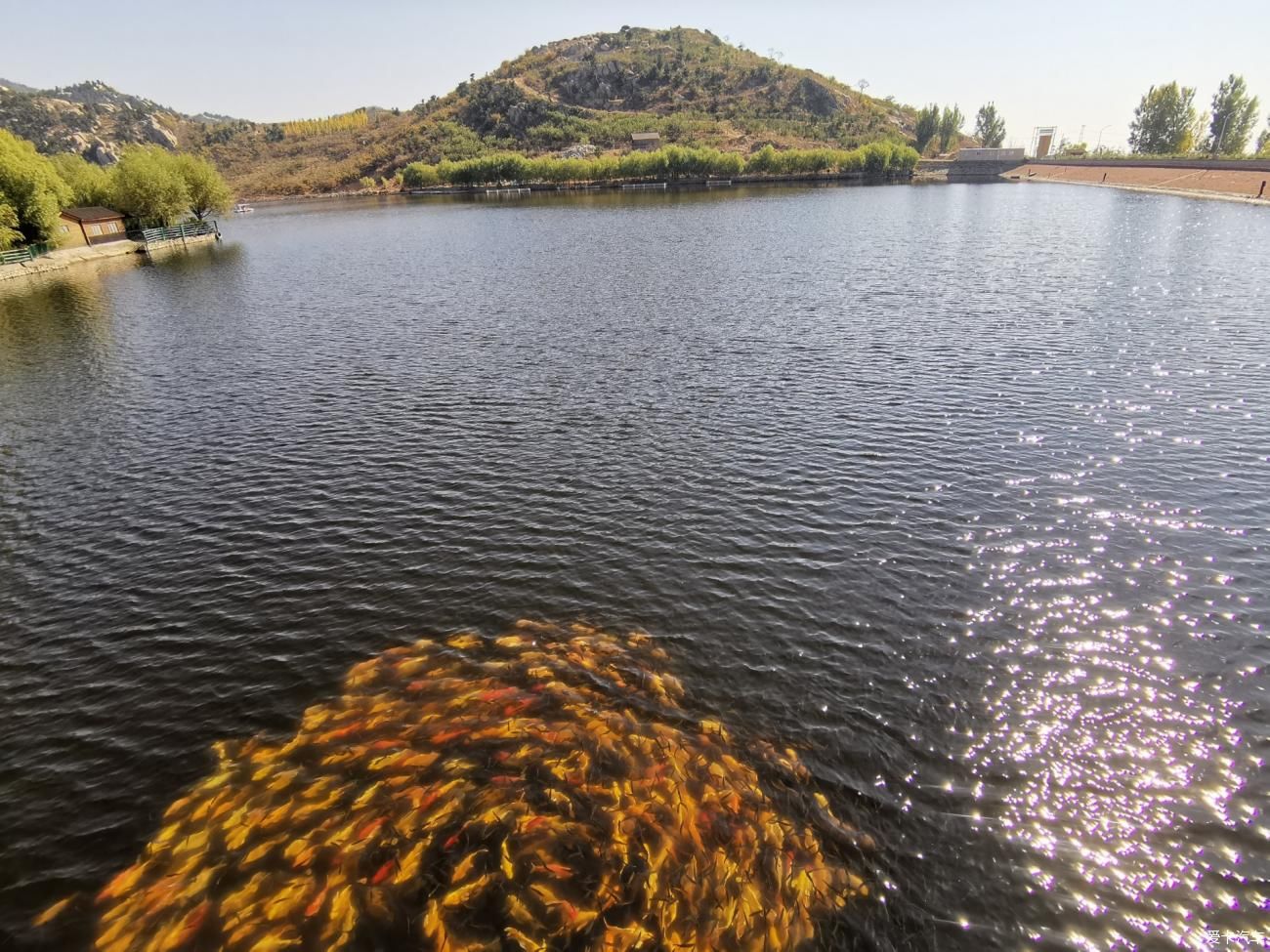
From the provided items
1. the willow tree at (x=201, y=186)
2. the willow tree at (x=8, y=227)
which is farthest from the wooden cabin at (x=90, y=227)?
the willow tree at (x=201, y=186)

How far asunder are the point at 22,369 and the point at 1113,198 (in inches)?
7711

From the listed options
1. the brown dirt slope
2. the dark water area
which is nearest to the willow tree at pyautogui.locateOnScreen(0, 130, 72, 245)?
the dark water area

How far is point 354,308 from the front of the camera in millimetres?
68500

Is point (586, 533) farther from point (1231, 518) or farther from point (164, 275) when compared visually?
point (164, 275)

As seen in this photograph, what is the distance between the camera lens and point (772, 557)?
24.9 meters

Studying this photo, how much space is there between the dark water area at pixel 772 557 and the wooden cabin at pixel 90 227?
67814 millimetres

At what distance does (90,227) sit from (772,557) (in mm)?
140960

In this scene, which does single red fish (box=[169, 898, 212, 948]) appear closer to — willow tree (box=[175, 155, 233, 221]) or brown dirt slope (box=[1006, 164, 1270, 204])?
willow tree (box=[175, 155, 233, 221])

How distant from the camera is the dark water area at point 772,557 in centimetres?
1517

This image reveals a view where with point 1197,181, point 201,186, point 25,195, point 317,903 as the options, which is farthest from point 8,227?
point 1197,181

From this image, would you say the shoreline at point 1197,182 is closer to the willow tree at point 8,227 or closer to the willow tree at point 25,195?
the willow tree at point 25,195

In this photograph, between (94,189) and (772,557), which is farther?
(94,189)

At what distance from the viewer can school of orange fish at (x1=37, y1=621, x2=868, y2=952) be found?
13.3 m

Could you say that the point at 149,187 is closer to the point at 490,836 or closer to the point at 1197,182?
the point at 490,836
